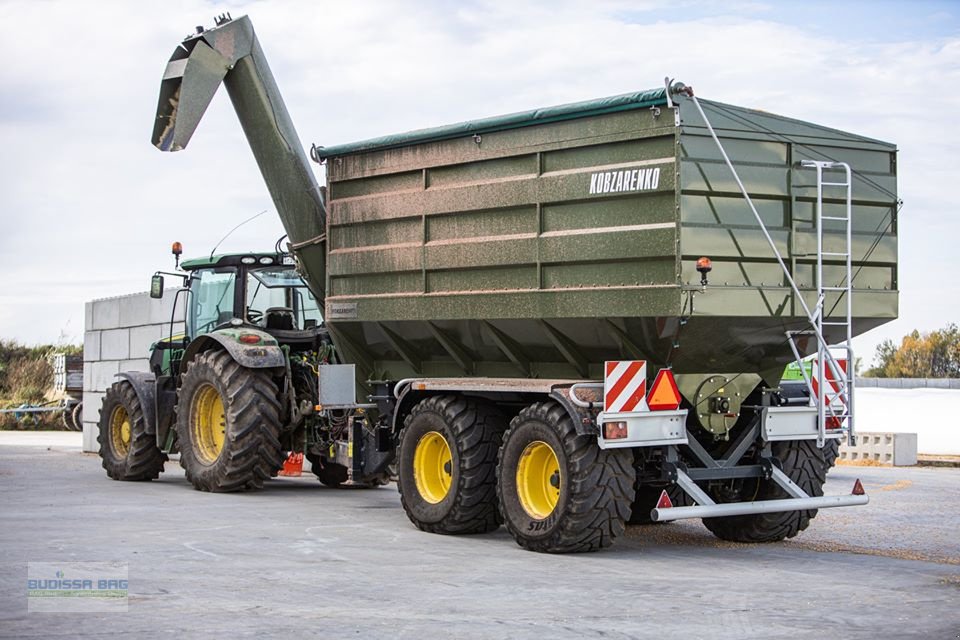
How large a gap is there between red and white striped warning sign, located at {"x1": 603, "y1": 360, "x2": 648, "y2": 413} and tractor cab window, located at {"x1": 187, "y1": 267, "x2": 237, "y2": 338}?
24.9 ft

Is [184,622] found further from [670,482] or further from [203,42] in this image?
[203,42]

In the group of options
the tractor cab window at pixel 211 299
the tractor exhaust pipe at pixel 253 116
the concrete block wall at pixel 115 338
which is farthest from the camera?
the concrete block wall at pixel 115 338

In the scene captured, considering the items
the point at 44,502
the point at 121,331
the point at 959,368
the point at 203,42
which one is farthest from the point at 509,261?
the point at 959,368

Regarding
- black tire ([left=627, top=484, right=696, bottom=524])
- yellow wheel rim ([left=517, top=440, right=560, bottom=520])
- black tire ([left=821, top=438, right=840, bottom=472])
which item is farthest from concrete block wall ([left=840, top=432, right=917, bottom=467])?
yellow wheel rim ([left=517, top=440, right=560, bottom=520])

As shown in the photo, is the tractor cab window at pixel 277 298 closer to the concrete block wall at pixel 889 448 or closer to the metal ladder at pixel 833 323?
the metal ladder at pixel 833 323

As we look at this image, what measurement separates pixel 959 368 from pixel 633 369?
4239 centimetres

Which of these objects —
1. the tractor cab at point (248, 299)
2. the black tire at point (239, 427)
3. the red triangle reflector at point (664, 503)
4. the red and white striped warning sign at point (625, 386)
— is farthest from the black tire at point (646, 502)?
the tractor cab at point (248, 299)

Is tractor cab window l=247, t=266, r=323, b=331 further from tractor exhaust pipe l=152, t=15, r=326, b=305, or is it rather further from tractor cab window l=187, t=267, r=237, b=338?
tractor exhaust pipe l=152, t=15, r=326, b=305

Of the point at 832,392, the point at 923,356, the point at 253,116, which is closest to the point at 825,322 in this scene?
the point at 832,392

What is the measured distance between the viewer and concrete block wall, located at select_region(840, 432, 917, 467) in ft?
68.3

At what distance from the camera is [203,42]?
550 inches

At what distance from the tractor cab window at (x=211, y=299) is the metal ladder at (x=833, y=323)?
8.11 metres

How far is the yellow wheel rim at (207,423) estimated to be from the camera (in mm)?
15750

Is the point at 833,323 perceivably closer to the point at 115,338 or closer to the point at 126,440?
the point at 126,440
